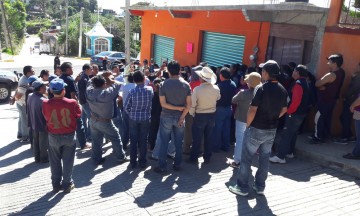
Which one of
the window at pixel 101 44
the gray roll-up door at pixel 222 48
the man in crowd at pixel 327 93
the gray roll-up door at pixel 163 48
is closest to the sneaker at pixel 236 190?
the man in crowd at pixel 327 93

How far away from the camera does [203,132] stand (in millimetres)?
6070

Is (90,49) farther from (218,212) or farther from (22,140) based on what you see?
(218,212)

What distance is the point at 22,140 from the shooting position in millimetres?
7773

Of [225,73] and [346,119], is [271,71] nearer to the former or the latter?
[225,73]

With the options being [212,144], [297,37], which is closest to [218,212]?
[212,144]

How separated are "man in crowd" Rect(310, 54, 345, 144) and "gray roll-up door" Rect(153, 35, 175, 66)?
8770 millimetres

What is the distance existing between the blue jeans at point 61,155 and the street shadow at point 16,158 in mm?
1848

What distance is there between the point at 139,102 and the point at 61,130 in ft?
4.49

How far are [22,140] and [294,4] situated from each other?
6698 millimetres

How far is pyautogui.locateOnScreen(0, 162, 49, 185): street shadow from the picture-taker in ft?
18.3

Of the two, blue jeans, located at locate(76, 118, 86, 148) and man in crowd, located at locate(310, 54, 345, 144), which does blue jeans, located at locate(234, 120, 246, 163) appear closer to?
man in crowd, located at locate(310, 54, 345, 144)

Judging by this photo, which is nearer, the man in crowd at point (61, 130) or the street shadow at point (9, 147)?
the man in crowd at point (61, 130)

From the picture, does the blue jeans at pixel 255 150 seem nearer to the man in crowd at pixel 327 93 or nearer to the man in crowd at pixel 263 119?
the man in crowd at pixel 263 119

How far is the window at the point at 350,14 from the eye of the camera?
22.7 feet
